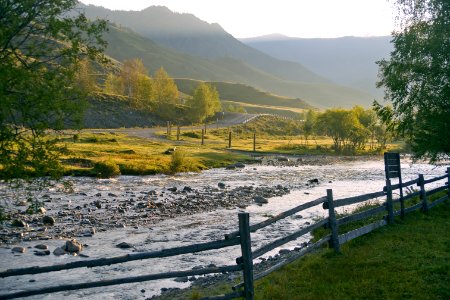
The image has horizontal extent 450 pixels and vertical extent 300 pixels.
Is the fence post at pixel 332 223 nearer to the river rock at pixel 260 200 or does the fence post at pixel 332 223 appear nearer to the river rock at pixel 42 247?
the river rock at pixel 42 247

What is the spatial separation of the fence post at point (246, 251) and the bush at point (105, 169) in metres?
40.1

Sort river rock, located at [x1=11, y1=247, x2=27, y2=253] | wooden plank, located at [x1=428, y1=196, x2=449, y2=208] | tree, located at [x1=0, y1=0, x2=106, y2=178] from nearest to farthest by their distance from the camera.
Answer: tree, located at [x1=0, y1=0, x2=106, y2=178]
river rock, located at [x1=11, y1=247, x2=27, y2=253]
wooden plank, located at [x1=428, y1=196, x2=449, y2=208]

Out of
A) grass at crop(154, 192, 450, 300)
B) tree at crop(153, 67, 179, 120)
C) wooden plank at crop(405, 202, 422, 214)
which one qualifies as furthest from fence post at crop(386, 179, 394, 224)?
tree at crop(153, 67, 179, 120)

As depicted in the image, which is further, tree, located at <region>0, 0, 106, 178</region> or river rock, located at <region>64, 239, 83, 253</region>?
river rock, located at <region>64, 239, 83, 253</region>

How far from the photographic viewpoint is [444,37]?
25281mm

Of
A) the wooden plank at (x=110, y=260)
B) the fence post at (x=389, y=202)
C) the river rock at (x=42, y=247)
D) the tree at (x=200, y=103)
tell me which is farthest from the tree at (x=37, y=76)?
the tree at (x=200, y=103)

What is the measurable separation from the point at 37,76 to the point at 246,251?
6.98 metres

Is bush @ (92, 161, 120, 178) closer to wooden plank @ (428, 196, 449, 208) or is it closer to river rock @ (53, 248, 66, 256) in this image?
river rock @ (53, 248, 66, 256)

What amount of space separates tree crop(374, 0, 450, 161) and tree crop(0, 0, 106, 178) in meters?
19.3

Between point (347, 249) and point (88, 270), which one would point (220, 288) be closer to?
point (347, 249)

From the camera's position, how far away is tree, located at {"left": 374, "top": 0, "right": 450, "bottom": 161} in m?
25.5

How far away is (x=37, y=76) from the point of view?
39.5 feet

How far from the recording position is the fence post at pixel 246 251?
35.0 feet

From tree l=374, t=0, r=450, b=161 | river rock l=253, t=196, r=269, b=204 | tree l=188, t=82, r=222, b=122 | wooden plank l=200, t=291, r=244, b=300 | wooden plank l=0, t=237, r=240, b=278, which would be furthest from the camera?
tree l=188, t=82, r=222, b=122
